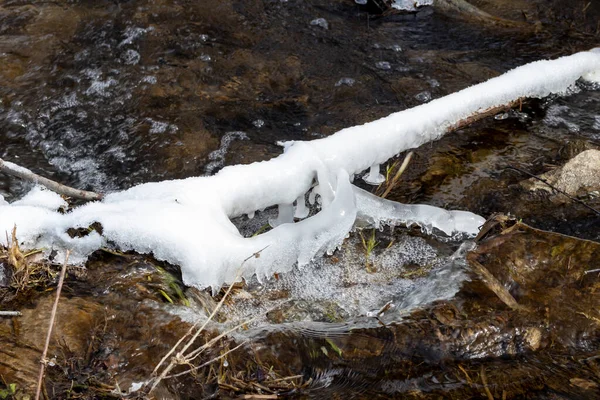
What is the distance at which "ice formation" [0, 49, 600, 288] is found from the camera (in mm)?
2869

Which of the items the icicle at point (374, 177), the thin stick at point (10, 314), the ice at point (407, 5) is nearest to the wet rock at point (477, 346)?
the thin stick at point (10, 314)

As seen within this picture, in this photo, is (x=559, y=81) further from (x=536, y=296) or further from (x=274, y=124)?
(x=536, y=296)

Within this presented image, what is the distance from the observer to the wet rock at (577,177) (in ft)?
12.4

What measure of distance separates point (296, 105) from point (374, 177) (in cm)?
125

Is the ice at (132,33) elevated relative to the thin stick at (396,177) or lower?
elevated

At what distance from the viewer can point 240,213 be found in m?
3.24

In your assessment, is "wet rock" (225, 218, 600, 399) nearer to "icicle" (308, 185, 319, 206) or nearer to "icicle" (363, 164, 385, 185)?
"icicle" (308, 185, 319, 206)

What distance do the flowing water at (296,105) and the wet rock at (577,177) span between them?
0.11m

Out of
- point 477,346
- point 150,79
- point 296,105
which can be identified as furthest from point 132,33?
point 477,346

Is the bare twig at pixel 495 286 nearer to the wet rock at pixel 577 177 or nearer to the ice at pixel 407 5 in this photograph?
the wet rock at pixel 577 177

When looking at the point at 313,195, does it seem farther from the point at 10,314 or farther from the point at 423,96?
the point at 423,96

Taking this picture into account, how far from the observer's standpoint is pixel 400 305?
286 cm

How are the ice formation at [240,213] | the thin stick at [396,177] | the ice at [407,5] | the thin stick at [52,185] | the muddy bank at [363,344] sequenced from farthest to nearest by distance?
the ice at [407,5]
the thin stick at [396,177]
the thin stick at [52,185]
the ice formation at [240,213]
the muddy bank at [363,344]

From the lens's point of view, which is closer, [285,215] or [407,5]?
[285,215]
